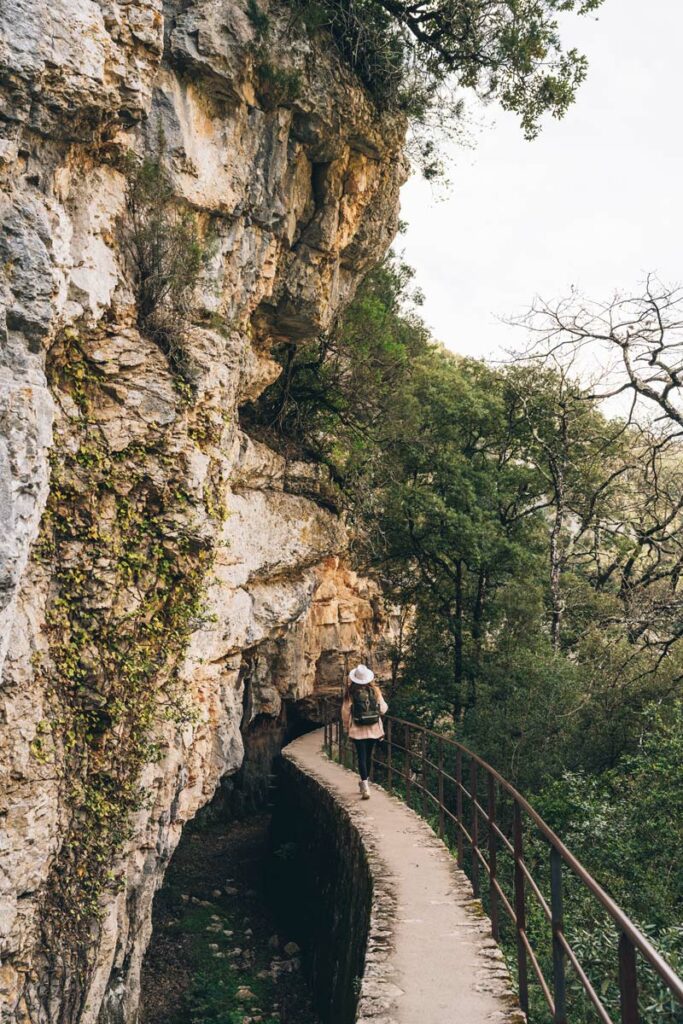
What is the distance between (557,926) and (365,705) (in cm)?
611

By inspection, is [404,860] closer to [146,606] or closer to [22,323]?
[146,606]

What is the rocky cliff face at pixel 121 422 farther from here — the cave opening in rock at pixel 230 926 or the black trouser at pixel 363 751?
the cave opening in rock at pixel 230 926

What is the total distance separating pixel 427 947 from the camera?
18.6ft

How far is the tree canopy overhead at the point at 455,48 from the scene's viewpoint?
11.2 m

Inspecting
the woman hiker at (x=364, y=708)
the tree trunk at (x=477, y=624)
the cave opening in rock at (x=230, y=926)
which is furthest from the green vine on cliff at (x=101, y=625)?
the tree trunk at (x=477, y=624)

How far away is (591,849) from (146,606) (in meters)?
5.91

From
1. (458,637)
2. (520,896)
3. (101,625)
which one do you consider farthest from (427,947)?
(458,637)

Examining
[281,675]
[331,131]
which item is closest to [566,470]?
[281,675]

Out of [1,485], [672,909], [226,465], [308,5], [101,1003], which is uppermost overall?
[308,5]

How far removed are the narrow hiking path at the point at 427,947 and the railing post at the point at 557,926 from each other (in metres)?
1.06

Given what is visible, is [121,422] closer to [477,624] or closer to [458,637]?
[458,637]

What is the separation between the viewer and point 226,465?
9.59m

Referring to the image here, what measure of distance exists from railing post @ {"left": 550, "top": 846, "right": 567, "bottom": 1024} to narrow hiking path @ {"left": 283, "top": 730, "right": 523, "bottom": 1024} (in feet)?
3.47

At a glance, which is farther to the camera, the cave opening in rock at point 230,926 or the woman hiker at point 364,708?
the cave opening in rock at point 230,926
